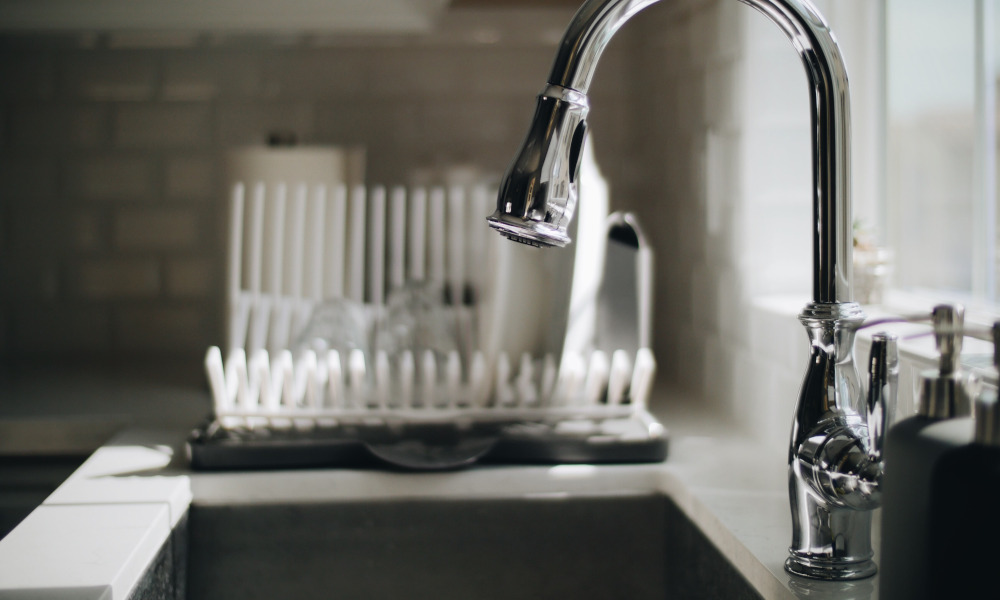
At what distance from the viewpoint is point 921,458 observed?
0.44 m

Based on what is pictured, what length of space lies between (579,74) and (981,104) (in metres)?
0.55

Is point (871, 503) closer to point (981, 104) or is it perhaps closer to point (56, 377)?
point (981, 104)

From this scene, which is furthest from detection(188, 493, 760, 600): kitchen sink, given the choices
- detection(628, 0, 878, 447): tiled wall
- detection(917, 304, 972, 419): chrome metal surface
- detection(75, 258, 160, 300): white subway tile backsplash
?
detection(75, 258, 160, 300): white subway tile backsplash

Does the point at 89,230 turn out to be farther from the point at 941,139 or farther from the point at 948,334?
the point at 948,334

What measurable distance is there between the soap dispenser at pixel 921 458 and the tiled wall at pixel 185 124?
121 cm

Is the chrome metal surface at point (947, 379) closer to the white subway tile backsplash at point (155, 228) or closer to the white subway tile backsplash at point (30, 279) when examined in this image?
the white subway tile backsplash at point (155, 228)

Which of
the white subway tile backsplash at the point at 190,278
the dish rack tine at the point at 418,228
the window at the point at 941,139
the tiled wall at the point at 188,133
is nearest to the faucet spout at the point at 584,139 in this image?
the window at the point at 941,139

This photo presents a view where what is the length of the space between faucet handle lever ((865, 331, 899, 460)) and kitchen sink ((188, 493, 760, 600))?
1.14 feet

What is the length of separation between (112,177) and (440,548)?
3.48ft

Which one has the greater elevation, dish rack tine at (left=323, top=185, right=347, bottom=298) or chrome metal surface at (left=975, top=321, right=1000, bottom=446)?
dish rack tine at (left=323, top=185, right=347, bottom=298)

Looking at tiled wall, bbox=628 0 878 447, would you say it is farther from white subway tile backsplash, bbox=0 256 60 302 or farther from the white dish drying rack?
white subway tile backsplash, bbox=0 256 60 302

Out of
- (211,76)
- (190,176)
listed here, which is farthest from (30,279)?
(211,76)

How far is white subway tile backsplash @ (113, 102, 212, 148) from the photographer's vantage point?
164 centimetres

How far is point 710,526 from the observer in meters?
0.77
